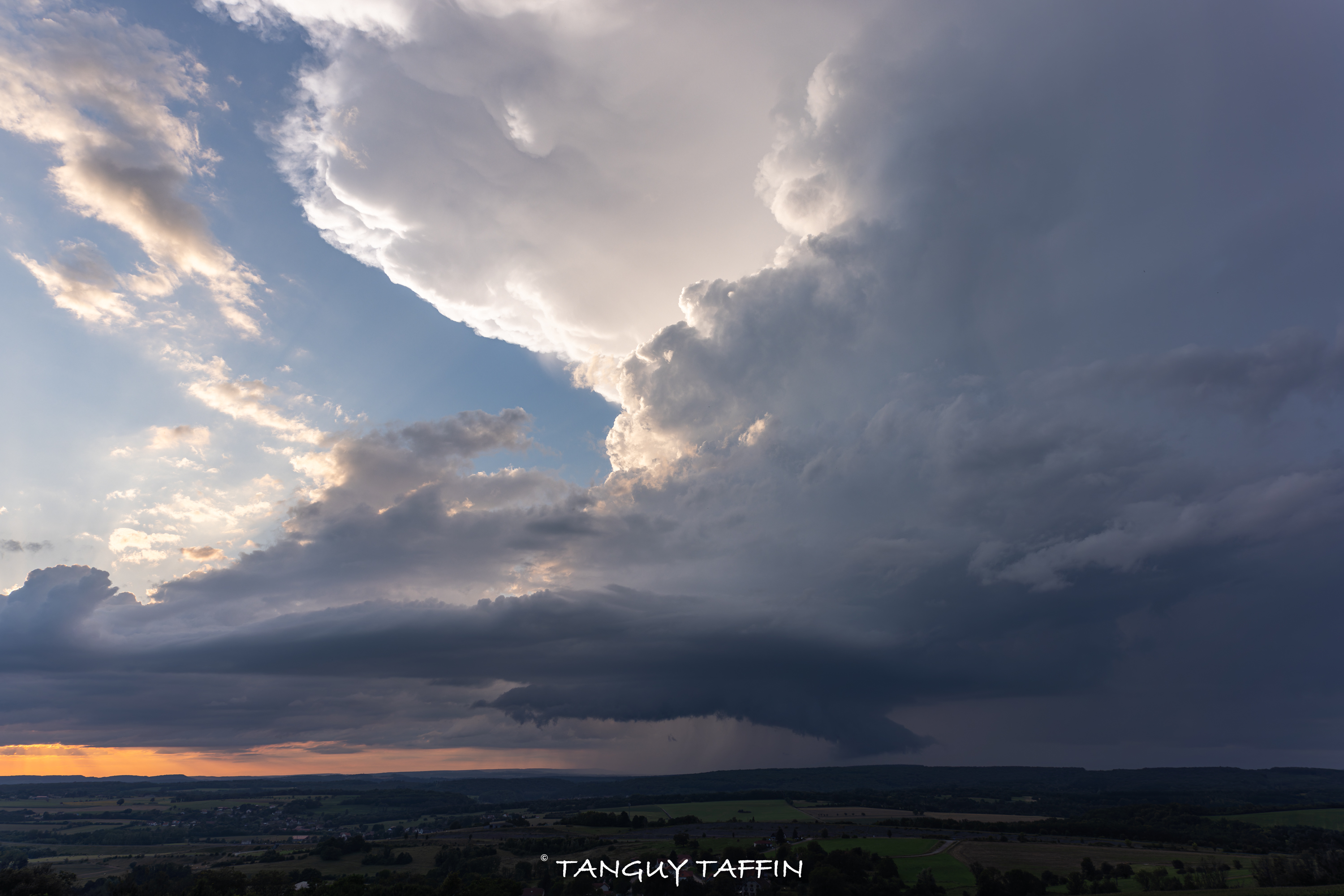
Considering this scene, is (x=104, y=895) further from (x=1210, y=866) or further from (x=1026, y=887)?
(x=1210, y=866)

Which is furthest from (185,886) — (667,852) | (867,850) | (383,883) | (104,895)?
(867,850)

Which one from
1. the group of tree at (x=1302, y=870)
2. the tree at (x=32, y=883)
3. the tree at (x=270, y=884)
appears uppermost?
the tree at (x=32, y=883)

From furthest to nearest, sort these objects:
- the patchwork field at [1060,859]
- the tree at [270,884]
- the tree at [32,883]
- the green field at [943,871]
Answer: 1. the patchwork field at [1060,859]
2. the green field at [943,871]
3. the tree at [270,884]
4. the tree at [32,883]

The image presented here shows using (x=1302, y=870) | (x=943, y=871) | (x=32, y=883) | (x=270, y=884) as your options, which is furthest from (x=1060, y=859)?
(x=32, y=883)

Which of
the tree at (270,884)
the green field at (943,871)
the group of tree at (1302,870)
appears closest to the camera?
the group of tree at (1302,870)

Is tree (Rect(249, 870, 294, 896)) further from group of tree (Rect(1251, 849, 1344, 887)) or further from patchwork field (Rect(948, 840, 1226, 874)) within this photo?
group of tree (Rect(1251, 849, 1344, 887))

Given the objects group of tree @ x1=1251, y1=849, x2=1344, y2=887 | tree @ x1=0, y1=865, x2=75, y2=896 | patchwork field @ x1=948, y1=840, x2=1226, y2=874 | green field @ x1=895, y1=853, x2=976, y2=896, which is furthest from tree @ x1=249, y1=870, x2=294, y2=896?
group of tree @ x1=1251, y1=849, x2=1344, y2=887

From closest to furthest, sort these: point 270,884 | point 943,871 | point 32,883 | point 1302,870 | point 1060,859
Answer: point 32,883
point 1302,870
point 270,884
point 943,871
point 1060,859

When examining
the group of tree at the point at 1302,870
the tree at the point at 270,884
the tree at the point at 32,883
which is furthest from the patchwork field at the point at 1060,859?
the tree at the point at 32,883

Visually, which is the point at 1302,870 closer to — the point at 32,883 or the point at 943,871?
the point at 943,871

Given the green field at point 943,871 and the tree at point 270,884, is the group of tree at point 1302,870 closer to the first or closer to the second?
the green field at point 943,871

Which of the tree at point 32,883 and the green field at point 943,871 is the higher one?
the tree at point 32,883

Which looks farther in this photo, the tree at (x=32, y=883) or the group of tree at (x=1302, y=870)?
the group of tree at (x=1302, y=870)
